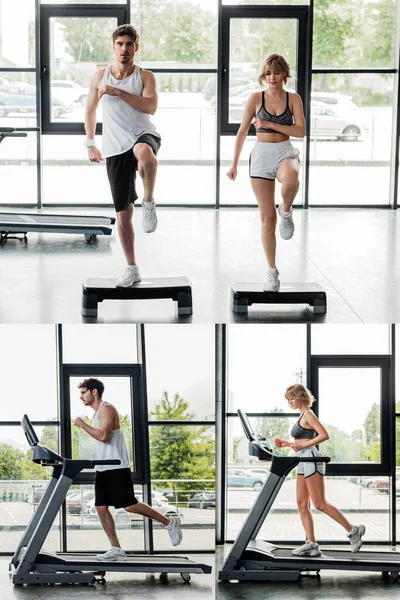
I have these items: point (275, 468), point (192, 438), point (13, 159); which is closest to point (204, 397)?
point (192, 438)

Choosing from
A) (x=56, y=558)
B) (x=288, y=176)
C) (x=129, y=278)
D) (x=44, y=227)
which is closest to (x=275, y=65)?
(x=288, y=176)

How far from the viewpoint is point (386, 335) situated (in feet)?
16.1

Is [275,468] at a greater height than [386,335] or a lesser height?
lesser

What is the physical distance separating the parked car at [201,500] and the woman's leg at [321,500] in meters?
1.03

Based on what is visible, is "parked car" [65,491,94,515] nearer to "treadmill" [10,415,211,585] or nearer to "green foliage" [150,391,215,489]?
"treadmill" [10,415,211,585]

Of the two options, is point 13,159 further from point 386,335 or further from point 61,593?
point 61,593

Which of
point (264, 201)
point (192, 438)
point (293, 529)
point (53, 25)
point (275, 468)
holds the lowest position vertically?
point (293, 529)

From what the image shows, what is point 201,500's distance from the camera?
3.95 metres

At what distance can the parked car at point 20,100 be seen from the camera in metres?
9.38

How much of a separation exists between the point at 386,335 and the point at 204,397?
149cm

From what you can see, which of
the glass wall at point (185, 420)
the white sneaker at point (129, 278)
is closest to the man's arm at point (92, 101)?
the white sneaker at point (129, 278)

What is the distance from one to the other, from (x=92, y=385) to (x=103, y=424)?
182mm

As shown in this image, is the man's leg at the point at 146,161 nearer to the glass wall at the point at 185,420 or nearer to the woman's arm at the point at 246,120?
the woman's arm at the point at 246,120

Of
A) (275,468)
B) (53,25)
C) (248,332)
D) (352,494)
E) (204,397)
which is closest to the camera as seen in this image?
(204,397)
